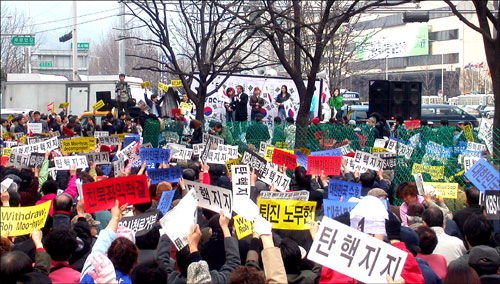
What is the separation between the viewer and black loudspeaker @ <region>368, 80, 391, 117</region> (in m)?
21.2

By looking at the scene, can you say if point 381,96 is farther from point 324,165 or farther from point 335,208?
point 335,208

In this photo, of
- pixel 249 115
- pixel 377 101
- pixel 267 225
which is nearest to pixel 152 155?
pixel 267 225

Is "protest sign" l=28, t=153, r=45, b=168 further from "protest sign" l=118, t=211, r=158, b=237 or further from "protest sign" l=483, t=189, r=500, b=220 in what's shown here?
"protest sign" l=483, t=189, r=500, b=220

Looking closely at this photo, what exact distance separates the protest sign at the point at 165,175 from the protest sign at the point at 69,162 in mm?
1686

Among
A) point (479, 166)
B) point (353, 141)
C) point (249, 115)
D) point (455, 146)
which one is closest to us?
point (479, 166)

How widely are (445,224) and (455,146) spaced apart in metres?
5.68

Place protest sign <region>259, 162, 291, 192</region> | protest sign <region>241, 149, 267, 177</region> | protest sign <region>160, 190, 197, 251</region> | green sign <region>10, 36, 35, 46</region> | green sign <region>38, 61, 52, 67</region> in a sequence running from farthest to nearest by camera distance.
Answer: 1. green sign <region>38, 61, 52, 67</region>
2. green sign <region>10, 36, 35, 46</region>
3. protest sign <region>241, 149, 267, 177</region>
4. protest sign <region>259, 162, 291, 192</region>
5. protest sign <region>160, 190, 197, 251</region>

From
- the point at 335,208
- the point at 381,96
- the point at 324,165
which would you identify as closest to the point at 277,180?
the point at 324,165

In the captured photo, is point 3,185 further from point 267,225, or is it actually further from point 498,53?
point 498,53

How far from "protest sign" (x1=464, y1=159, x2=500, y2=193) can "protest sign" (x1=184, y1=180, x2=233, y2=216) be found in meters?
2.71

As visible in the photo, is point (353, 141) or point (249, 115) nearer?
point (353, 141)

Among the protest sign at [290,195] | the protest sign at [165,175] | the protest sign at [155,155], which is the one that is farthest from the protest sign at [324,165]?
the protest sign at [290,195]

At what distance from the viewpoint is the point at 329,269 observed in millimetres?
5023

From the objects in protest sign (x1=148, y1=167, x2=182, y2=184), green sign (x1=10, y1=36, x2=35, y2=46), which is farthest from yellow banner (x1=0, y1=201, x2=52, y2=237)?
green sign (x1=10, y1=36, x2=35, y2=46)
